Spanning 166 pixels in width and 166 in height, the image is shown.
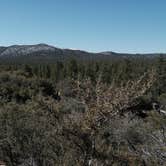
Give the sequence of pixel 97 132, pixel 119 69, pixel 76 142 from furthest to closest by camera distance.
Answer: pixel 119 69 < pixel 76 142 < pixel 97 132

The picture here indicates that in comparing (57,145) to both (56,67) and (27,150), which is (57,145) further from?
(56,67)

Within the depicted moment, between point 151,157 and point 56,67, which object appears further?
point 56,67

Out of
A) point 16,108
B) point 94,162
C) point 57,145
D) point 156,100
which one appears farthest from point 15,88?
point 94,162

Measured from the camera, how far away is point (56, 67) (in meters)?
72.4

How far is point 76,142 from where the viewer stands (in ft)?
23.9

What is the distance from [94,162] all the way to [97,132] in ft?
3.67

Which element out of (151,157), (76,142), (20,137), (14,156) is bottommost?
(14,156)

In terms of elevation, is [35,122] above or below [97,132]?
below

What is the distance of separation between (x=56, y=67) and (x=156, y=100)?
2692cm

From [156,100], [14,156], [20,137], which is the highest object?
[20,137]

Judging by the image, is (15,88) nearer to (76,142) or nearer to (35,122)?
(35,122)

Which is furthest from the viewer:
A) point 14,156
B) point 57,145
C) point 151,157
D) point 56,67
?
point 56,67

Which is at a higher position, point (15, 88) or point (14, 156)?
point (14, 156)

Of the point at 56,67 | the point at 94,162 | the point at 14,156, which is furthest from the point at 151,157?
the point at 56,67
